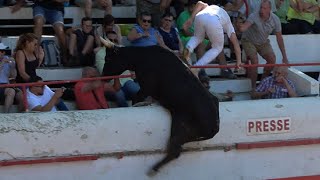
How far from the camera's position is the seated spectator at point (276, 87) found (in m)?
8.12

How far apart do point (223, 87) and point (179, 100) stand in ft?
8.29

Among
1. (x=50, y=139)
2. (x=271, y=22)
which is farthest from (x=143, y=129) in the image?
(x=271, y=22)

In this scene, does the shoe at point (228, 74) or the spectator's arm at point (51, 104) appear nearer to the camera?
the spectator's arm at point (51, 104)

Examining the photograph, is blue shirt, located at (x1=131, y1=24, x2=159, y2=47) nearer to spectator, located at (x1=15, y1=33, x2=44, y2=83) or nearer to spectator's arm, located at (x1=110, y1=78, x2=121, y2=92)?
spectator's arm, located at (x1=110, y1=78, x2=121, y2=92)

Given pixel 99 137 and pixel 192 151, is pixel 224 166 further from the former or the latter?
pixel 99 137

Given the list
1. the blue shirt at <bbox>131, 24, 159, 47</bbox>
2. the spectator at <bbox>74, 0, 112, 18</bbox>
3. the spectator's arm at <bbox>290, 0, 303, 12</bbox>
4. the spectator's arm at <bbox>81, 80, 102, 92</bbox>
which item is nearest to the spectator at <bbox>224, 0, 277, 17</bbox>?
the spectator's arm at <bbox>290, 0, 303, 12</bbox>

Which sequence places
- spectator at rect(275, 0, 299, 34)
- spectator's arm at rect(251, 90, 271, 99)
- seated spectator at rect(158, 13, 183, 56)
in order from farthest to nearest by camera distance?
spectator at rect(275, 0, 299, 34)
seated spectator at rect(158, 13, 183, 56)
spectator's arm at rect(251, 90, 271, 99)

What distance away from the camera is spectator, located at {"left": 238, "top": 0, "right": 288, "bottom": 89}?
923cm

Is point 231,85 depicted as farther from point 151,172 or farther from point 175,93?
point 151,172

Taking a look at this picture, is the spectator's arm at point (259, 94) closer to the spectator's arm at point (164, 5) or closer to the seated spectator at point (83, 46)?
the seated spectator at point (83, 46)

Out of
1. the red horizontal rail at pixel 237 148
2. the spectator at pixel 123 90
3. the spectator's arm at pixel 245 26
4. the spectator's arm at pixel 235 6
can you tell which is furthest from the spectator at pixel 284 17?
the red horizontal rail at pixel 237 148

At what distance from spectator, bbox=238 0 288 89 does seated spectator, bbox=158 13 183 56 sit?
2.85 ft

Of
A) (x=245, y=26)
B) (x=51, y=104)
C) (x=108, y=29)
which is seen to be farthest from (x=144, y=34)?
(x=51, y=104)

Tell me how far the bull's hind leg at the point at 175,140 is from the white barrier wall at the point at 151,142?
0.06 meters
